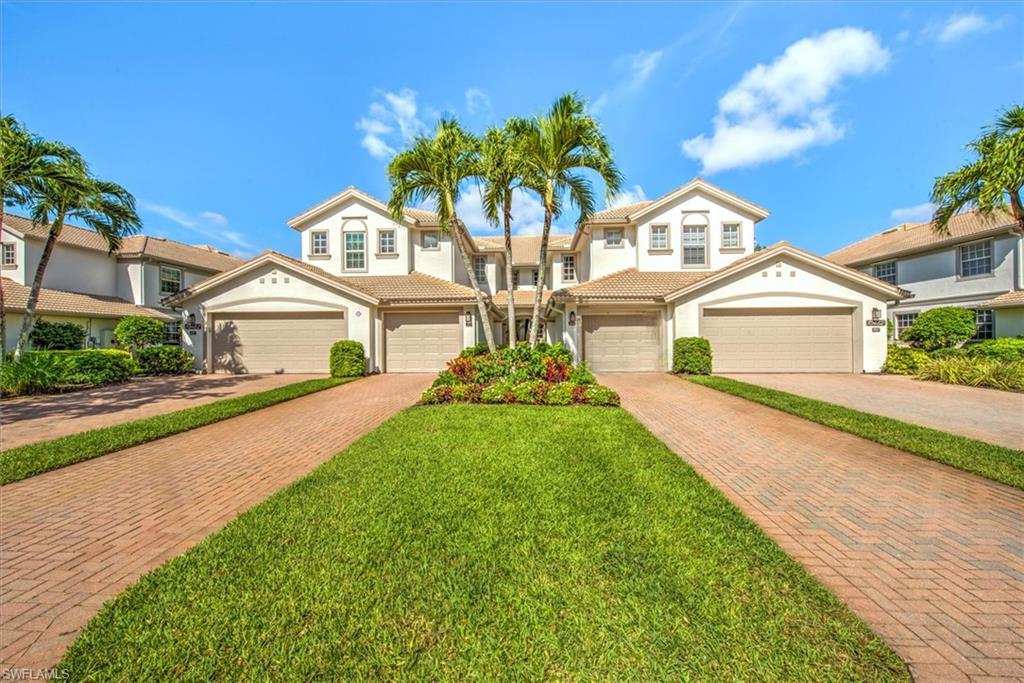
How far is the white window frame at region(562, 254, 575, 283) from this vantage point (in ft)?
73.3

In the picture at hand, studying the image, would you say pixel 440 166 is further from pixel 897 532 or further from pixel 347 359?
pixel 897 532

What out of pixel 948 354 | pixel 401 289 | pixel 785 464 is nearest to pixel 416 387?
pixel 401 289

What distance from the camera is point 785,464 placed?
5.21m

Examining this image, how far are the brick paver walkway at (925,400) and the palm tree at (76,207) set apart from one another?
20.3 meters

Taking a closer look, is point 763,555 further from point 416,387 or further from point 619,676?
point 416,387

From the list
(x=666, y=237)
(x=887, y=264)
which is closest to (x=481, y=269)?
(x=666, y=237)

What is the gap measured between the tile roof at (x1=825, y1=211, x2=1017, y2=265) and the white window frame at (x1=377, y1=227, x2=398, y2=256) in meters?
21.1

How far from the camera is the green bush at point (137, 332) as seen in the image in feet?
50.1

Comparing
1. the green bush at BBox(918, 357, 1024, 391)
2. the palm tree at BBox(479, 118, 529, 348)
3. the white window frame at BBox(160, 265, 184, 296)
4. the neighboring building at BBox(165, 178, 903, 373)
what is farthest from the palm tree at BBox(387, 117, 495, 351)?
the white window frame at BBox(160, 265, 184, 296)

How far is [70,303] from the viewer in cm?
1786

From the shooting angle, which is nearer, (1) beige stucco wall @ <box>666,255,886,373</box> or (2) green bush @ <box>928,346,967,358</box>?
(2) green bush @ <box>928,346,967,358</box>

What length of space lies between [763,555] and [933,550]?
56.9 inches

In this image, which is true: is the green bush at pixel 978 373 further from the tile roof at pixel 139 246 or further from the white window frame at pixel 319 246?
the tile roof at pixel 139 246

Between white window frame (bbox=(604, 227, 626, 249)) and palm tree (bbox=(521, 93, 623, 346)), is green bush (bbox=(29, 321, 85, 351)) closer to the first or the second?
palm tree (bbox=(521, 93, 623, 346))
